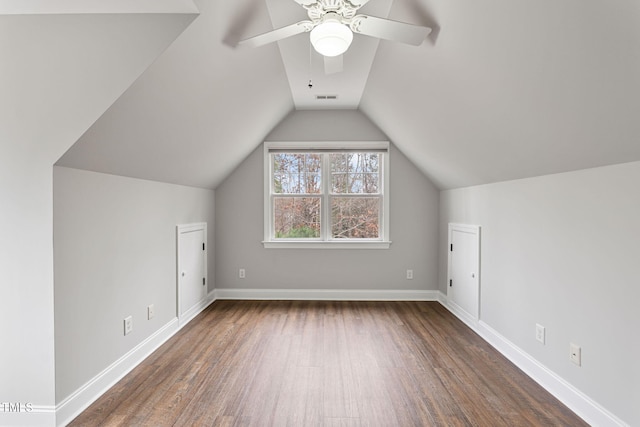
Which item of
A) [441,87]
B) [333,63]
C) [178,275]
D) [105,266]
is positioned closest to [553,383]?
[441,87]

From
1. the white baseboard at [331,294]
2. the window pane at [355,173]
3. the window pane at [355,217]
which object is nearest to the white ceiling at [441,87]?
the window pane at [355,173]

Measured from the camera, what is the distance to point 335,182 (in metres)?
4.47

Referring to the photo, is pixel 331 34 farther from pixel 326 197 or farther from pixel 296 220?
pixel 296 220

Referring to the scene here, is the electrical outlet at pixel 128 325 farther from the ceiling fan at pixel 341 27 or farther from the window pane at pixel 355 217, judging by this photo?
the window pane at pixel 355 217

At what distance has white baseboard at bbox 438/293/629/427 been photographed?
1.82 meters

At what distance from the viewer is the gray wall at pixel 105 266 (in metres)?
1.88

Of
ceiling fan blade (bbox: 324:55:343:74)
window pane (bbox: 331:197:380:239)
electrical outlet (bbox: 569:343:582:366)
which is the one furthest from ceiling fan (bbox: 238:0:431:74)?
window pane (bbox: 331:197:380:239)

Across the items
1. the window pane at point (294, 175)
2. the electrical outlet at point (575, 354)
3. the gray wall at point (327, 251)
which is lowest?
the electrical outlet at point (575, 354)

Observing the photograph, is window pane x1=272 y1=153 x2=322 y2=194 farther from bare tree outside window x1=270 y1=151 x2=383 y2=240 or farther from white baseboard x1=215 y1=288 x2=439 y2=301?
white baseboard x1=215 y1=288 x2=439 y2=301

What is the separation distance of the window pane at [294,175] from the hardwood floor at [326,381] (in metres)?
1.76

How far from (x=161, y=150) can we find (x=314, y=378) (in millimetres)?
2035

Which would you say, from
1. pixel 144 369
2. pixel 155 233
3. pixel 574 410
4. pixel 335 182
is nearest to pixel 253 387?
pixel 144 369

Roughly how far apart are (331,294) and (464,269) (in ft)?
5.48

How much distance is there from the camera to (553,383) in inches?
85.6
